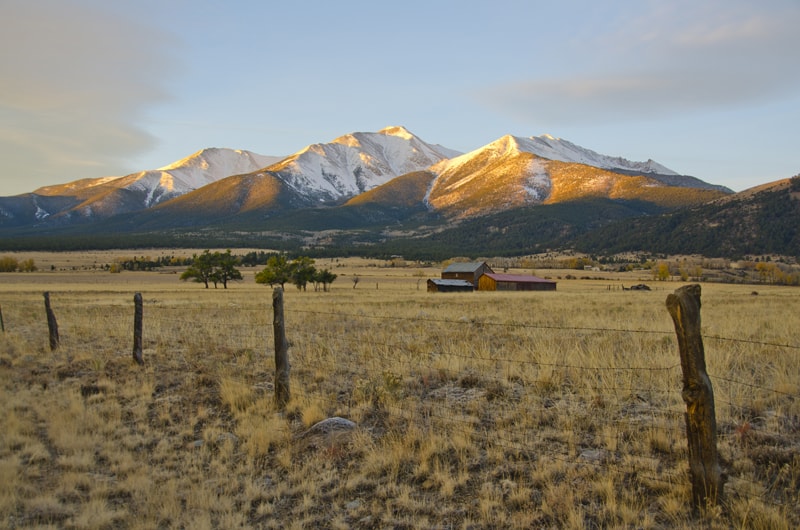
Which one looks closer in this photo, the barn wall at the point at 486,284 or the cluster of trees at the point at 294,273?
the cluster of trees at the point at 294,273

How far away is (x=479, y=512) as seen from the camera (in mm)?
5316

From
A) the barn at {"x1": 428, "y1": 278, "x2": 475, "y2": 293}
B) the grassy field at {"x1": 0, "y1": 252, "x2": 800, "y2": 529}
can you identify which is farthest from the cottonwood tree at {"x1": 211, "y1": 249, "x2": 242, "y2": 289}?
the grassy field at {"x1": 0, "y1": 252, "x2": 800, "y2": 529}

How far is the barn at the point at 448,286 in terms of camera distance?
Answer: 6656cm

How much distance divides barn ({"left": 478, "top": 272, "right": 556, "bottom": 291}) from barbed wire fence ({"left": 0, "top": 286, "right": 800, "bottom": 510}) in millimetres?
57656

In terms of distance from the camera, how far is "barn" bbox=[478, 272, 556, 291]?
72.8 metres

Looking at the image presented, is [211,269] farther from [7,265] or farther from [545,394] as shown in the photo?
[545,394]

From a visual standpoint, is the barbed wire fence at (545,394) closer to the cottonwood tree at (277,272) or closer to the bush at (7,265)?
the cottonwood tree at (277,272)

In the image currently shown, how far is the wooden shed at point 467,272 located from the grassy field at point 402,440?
207ft

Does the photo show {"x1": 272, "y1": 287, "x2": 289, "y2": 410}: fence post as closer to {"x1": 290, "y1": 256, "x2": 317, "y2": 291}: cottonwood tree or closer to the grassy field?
the grassy field

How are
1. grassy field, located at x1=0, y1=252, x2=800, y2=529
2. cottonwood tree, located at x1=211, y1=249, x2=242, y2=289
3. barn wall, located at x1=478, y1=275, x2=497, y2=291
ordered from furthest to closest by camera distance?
cottonwood tree, located at x1=211, y1=249, x2=242, y2=289 → barn wall, located at x1=478, y1=275, x2=497, y2=291 → grassy field, located at x1=0, y1=252, x2=800, y2=529

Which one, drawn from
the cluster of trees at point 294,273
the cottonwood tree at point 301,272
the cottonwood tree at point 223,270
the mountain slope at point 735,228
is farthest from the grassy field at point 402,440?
the mountain slope at point 735,228

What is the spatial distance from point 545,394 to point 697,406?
12.1ft

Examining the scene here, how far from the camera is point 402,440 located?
7074mm

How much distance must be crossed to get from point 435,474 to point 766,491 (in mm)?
3294
